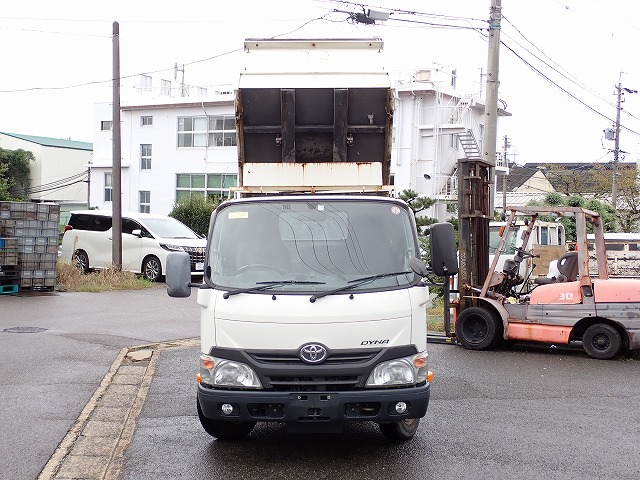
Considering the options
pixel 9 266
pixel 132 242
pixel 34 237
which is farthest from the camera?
pixel 132 242

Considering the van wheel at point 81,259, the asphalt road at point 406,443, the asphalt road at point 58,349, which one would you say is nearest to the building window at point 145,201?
the van wheel at point 81,259

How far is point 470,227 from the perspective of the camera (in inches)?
472

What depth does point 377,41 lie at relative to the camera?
28.8 ft

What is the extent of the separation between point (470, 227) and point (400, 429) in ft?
19.8

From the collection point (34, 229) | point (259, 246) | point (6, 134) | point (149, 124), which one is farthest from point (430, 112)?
point (6, 134)

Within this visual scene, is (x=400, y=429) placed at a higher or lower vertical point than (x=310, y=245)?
lower

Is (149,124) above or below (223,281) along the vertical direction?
above

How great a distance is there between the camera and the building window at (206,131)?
126 ft

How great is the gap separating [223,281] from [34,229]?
12520 millimetres

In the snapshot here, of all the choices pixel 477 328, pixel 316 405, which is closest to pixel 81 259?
pixel 477 328

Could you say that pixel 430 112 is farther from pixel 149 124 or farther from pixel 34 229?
pixel 34 229

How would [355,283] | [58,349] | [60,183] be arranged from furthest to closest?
[60,183] → [58,349] → [355,283]

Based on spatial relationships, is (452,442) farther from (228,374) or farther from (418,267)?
(228,374)

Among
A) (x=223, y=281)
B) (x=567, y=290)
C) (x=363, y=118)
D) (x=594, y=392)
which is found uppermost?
(x=363, y=118)
